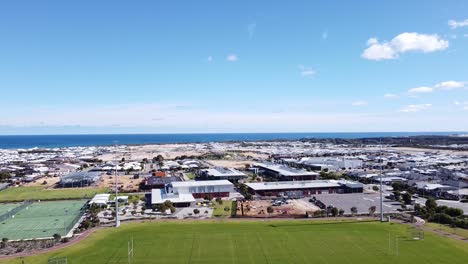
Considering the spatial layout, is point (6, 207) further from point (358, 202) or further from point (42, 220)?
point (358, 202)

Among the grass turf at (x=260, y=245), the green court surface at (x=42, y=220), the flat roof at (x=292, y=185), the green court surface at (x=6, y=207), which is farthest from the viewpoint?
the flat roof at (x=292, y=185)

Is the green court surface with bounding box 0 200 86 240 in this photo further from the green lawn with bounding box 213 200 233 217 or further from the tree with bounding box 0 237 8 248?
the green lawn with bounding box 213 200 233 217

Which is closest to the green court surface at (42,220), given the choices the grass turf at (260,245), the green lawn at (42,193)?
the green lawn at (42,193)

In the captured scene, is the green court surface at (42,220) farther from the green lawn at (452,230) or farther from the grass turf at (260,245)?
the green lawn at (452,230)

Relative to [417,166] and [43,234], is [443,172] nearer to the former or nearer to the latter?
[417,166]

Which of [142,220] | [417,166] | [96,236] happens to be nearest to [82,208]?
[142,220]

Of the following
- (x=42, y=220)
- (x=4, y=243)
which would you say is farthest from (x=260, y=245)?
(x=42, y=220)

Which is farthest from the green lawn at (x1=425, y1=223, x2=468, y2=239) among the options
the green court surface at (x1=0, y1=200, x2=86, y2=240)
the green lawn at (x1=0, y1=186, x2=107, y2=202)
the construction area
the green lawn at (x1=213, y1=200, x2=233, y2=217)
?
the green lawn at (x1=0, y1=186, x2=107, y2=202)
